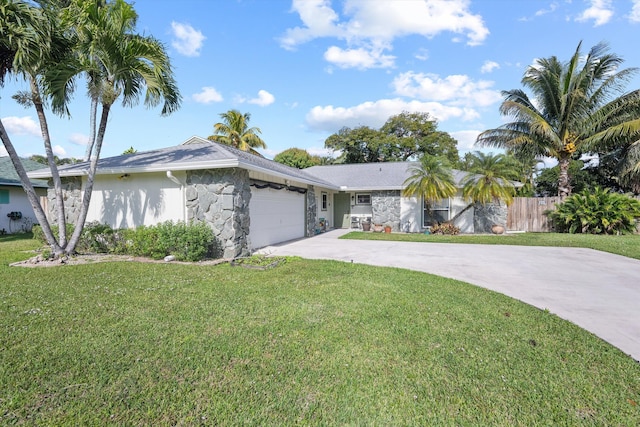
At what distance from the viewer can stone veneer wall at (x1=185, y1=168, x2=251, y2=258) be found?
26.5 feet

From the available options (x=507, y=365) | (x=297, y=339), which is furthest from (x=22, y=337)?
(x=507, y=365)

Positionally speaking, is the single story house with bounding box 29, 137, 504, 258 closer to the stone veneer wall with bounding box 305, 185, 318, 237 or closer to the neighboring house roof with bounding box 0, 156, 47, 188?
the stone veneer wall with bounding box 305, 185, 318, 237

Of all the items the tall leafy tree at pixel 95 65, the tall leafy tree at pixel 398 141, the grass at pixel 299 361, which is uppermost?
the tall leafy tree at pixel 398 141

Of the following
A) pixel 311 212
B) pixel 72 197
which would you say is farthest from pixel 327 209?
pixel 72 197

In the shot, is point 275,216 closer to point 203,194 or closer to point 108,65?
point 203,194

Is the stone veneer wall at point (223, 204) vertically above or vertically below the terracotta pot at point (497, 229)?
above

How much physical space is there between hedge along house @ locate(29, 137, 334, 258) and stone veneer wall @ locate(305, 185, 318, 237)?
96.0 inches

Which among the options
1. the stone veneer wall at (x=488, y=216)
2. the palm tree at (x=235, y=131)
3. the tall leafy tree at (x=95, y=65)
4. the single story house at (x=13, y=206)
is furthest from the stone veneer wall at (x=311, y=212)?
the palm tree at (x=235, y=131)

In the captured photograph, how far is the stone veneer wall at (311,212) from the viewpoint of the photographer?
13.8 m

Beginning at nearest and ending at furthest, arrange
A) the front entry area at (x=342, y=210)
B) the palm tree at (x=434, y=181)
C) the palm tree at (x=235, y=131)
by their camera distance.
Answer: the palm tree at (x=434, y=181), the front entry area at (x=342, y=210), the palm tree at (x=235, y=131)

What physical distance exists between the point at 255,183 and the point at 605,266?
9256 mm

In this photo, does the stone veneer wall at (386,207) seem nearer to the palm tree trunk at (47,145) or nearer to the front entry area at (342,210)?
the front entry area at (342,210)

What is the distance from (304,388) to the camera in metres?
2.55

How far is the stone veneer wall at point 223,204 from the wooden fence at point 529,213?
46.9ft
